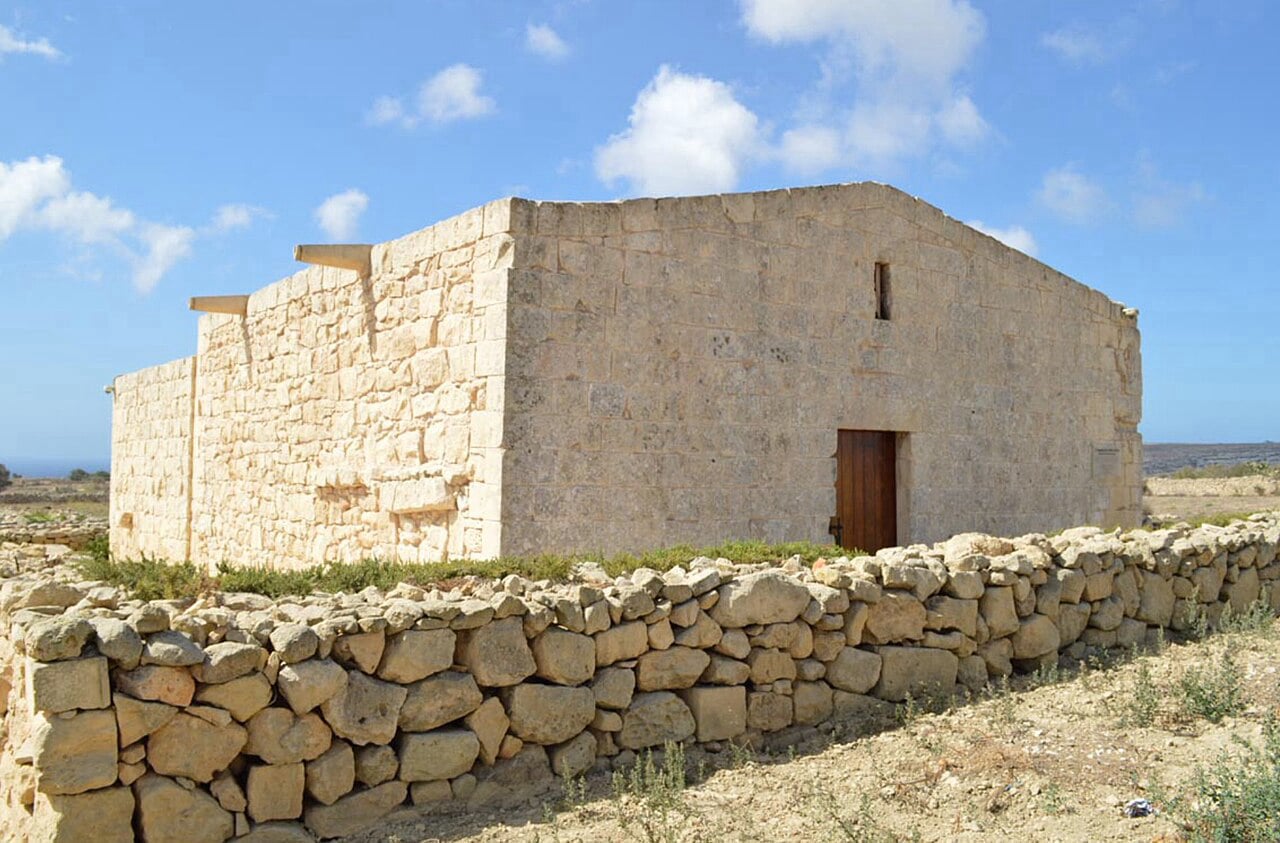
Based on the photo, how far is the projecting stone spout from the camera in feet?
29.1

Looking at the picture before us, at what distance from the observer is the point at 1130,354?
12727 mm

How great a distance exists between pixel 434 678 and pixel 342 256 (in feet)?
18.8

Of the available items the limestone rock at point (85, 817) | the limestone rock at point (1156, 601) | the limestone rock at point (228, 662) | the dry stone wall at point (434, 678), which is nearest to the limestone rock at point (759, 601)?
the dry stone wall at point (434, 678)

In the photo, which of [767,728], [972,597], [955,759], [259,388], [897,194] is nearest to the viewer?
[955,759]

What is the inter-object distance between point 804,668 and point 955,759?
100 centimetres

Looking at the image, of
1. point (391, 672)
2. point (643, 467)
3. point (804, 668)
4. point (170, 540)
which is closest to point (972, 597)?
point (804, 668)

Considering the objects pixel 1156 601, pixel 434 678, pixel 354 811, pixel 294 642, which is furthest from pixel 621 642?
pixel 1156 601

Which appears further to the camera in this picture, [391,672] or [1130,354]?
[1130,354]

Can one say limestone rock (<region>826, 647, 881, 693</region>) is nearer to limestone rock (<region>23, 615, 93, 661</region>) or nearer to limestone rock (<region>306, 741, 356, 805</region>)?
limestone rock (<region>306, 741, 356, 805</region>)

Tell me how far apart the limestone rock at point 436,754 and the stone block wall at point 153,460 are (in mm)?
10514

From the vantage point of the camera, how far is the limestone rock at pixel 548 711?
180 inches

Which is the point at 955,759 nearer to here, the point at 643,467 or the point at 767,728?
the point at 767,728

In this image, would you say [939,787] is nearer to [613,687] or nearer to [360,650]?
[613,687]

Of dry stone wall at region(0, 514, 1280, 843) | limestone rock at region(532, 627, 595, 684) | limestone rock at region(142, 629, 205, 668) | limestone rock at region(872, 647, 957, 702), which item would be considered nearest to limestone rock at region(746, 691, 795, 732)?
dry stone wall at region(0, 514, 1280, 843)
